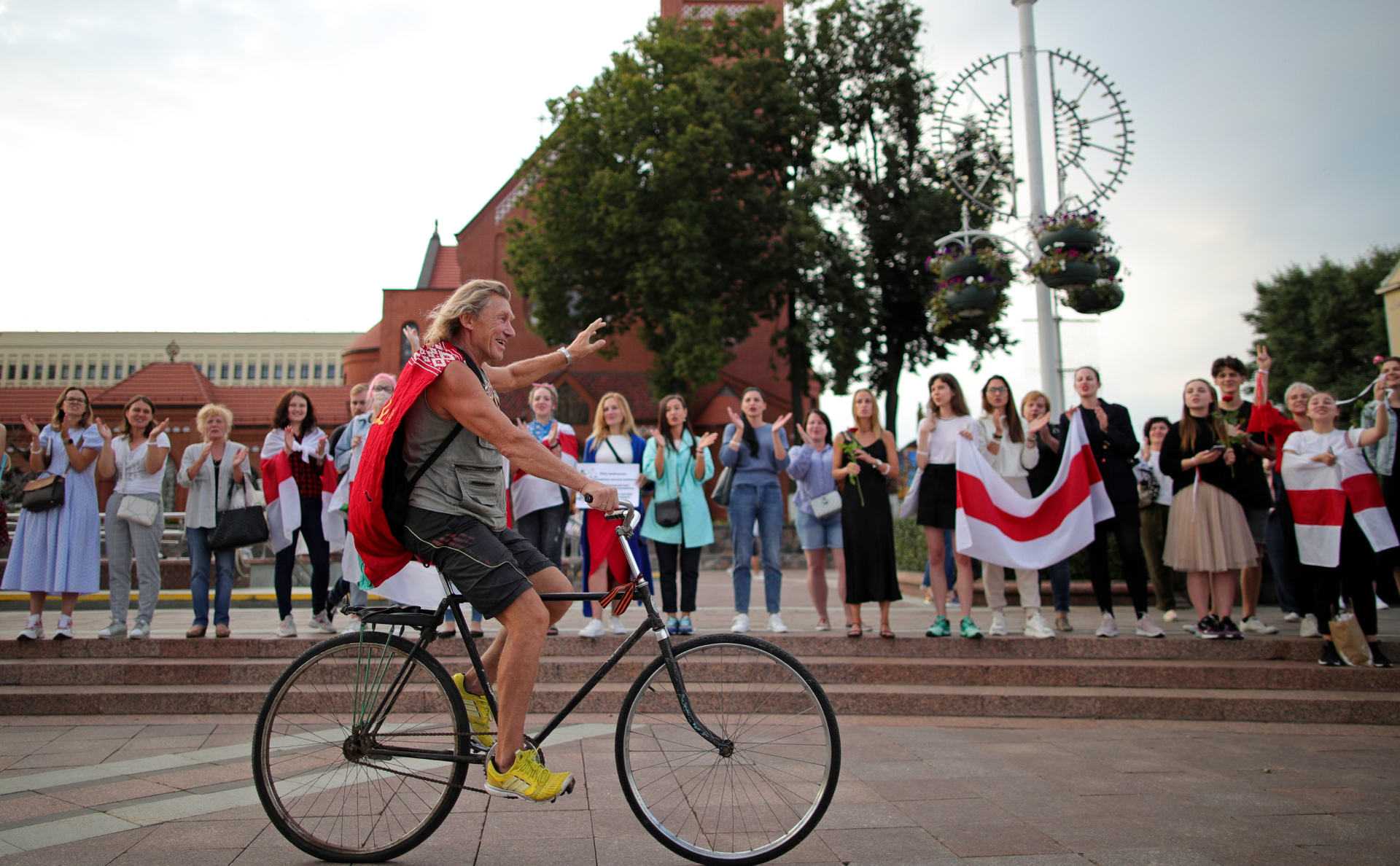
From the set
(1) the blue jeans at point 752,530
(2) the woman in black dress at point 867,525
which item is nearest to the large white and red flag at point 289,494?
(1) the blue jeans at point 752,530

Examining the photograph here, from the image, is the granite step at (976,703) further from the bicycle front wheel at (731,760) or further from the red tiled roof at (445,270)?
the red tiled roof at (445,270)

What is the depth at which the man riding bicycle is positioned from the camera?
3234 mm

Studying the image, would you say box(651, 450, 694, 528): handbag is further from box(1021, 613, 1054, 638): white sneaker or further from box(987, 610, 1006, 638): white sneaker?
box(1021, 613, 1054, 638): white sneaker

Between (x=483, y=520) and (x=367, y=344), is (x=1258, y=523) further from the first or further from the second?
(x=367, y=344)

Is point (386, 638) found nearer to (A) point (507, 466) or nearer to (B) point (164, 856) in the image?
(B) point (164, 856)

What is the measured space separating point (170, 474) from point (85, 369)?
69.8 m

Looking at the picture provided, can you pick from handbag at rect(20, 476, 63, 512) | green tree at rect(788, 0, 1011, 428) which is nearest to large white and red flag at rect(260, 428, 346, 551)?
handbag at rect(20, 476, 63, 512)

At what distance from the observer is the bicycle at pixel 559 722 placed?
324cm

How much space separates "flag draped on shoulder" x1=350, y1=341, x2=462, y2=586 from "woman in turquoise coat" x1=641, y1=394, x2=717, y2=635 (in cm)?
461

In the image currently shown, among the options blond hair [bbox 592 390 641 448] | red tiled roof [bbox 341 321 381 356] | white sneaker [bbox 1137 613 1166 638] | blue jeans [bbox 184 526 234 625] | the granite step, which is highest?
red tiled roof [bbox 341 321 381 356]

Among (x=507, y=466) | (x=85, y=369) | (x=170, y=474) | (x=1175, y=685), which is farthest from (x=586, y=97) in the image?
(x=85, y=369)

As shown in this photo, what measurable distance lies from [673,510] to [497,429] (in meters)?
4.80

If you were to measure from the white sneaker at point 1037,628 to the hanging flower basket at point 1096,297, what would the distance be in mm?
5436

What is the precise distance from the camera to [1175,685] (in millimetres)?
6785
